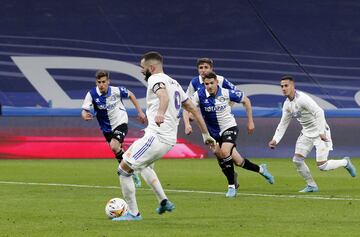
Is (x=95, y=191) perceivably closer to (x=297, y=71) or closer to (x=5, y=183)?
(x=5, y=183)

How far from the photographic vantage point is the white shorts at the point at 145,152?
42.4 feet

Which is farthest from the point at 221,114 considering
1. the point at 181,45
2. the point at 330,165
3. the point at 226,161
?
the point at 181,45

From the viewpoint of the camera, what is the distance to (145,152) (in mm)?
12922

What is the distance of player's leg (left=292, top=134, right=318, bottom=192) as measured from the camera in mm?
18031

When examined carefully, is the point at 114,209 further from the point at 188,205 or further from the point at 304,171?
the point at 304,171

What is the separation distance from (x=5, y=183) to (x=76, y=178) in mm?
2035

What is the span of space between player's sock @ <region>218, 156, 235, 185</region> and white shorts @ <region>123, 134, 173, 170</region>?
13.7 feet

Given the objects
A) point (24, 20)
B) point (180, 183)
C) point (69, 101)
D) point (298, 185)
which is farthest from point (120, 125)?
point (24, 20)

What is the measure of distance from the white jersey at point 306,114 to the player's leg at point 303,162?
0.15 metres

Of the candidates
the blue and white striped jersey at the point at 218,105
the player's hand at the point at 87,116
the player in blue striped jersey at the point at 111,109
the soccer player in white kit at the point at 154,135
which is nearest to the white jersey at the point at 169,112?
the soccer player in white kit at the point at 154,135

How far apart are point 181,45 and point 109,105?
52.4 feet

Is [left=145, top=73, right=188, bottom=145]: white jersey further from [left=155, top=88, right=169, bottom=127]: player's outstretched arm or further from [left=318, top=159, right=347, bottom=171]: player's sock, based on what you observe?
[left=318, top=159, right=347, bottom=171]: player's sock

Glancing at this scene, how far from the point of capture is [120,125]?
20672 millimetres

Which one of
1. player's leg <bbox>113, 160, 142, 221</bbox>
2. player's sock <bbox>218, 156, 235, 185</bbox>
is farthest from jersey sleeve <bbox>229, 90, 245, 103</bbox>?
player's leg <bbox>113, 160, 142, 221</bbox>
